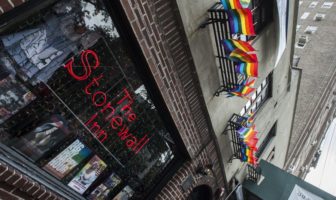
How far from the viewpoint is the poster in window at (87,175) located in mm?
3902

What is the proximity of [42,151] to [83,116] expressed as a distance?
642 mm

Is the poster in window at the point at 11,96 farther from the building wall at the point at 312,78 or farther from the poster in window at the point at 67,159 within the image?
the building wall at the point at 312,78

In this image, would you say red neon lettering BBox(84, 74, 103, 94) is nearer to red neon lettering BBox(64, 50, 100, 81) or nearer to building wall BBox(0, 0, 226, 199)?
red neon lettering BBox(64, 50, 100, 81)

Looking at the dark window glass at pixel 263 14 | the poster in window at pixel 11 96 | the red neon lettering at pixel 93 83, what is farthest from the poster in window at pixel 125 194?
the dark window glass at pixel 263 14

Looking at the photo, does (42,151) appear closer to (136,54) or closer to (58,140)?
(58,140)

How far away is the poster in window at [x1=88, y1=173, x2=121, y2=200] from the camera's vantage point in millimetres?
4294

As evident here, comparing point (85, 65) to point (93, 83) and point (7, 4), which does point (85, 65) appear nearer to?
point (93, 83)

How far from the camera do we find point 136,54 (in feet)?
12.8

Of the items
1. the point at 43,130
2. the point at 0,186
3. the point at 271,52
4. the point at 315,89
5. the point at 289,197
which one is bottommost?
the point at 315,89

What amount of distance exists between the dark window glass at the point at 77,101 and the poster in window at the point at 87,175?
16 millimetres

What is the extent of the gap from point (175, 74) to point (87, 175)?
2.07 meters

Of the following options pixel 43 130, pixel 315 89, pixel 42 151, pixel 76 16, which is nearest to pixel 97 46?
pixel 76 16

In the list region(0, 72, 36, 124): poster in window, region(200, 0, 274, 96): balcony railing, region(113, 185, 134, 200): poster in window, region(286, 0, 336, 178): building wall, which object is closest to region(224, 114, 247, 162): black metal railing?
region(200, 0, 274, 96): balcony railing

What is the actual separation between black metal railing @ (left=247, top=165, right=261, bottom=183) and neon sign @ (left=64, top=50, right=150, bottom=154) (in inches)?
182
